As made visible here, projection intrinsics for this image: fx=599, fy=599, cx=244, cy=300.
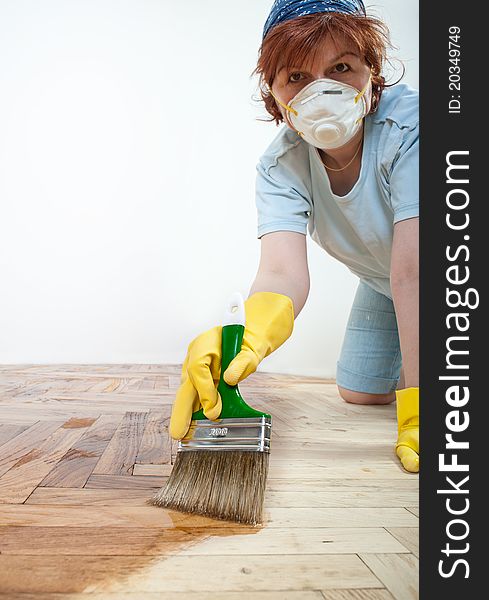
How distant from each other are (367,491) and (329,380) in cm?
152

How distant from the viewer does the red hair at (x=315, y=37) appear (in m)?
0.90

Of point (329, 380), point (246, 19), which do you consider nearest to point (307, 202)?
point (329, 380)

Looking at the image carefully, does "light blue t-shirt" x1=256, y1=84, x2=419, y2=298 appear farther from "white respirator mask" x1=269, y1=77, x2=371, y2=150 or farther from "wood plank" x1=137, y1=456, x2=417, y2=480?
"wood plank" x1=137, y1=456, x2=417, y2=480

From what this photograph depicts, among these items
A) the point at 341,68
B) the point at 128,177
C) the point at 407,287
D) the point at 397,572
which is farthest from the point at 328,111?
the point at 128,177

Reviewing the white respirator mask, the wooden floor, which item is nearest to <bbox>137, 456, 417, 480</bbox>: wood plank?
the wooden floor

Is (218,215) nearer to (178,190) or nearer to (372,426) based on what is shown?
(178,190)

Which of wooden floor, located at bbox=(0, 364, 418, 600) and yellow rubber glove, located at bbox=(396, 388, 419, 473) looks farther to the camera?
yellow rubber glove, located at bbox=(396, 388, 419, 473)

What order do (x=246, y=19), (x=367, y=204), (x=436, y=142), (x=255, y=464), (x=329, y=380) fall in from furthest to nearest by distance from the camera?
(x=246, y=19) < (x=329, y=380) < (x=367, y=204) < (x=255, y=464) < (x=436, y=142)

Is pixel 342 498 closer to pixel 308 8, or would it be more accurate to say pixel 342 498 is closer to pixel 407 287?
pixel 407 287

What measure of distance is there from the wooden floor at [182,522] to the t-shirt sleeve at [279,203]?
1.22 feet

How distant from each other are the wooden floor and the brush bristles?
0.02m

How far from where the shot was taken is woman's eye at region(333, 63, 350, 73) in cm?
94

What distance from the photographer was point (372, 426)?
46.0 inches

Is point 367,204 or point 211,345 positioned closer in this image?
point 211,345
